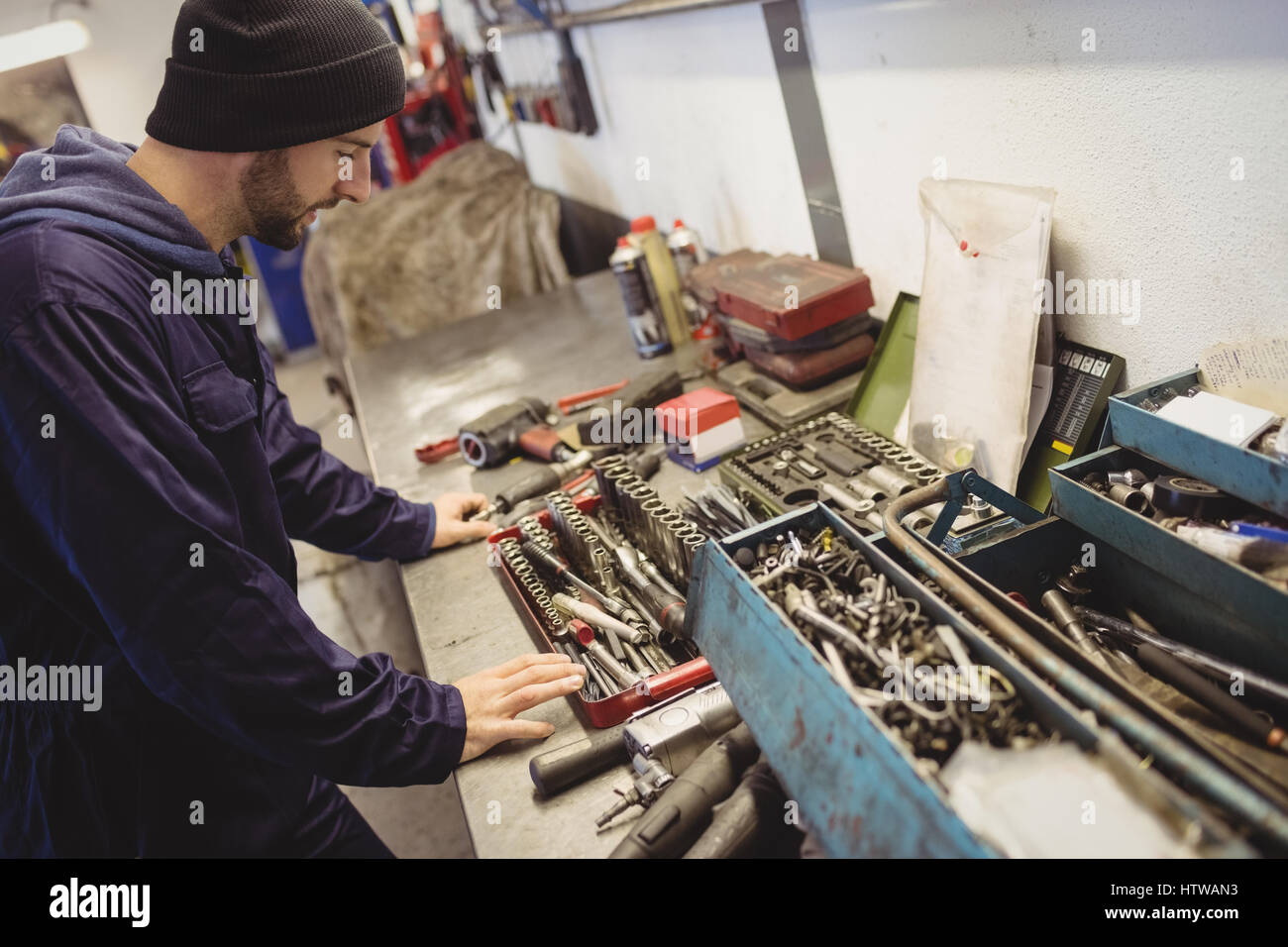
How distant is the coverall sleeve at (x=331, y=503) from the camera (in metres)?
1.62

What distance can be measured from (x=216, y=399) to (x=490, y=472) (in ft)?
2.91

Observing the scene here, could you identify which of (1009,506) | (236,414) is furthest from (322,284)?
(1009,506)

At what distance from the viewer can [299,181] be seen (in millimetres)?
1252

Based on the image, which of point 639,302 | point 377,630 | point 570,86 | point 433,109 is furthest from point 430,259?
point 433,109

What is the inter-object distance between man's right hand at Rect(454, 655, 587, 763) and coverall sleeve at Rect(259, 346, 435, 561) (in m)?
0.53

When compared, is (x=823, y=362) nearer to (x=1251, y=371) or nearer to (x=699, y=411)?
(x=699, y=411)

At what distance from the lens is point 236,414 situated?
1.19 m

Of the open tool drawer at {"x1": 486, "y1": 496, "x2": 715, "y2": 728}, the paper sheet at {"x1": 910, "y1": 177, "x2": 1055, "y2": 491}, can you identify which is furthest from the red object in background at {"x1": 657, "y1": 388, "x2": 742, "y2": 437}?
the open tool drawer at {"x1": 486, "y1": 496, "x2": 715, "y2": 728}

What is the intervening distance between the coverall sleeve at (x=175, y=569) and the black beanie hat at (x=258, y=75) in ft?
0.98

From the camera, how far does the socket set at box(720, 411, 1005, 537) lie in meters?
1.35

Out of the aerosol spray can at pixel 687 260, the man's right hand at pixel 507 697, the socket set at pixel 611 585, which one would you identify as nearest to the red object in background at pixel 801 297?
the aerosol spray can at pixel 687 260

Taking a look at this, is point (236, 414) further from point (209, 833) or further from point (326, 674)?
point (209, 833)

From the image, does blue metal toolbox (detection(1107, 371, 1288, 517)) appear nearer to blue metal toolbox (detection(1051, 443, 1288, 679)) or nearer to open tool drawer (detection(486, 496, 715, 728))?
blue metal toolbox (detection(1051, 443, 1288, 679))

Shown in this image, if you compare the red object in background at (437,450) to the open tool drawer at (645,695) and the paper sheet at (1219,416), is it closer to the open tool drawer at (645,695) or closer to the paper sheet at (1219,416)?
the open tool drawer at (645,695)
